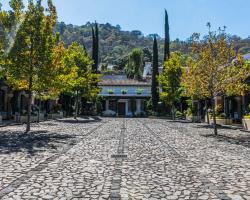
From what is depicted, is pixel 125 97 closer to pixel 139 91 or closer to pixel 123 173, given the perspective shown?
pixel 139 91

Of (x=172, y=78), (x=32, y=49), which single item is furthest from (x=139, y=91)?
(x=32, y=49)

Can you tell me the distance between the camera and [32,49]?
20.0 meters

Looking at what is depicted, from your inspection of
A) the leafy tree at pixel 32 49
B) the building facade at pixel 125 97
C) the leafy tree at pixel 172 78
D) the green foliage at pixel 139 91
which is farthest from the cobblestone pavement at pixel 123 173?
the green foliage at pixel 139 91

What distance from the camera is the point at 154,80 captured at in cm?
5512

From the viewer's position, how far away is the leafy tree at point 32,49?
1952 centimetres

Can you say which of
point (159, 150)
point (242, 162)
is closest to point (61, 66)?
point (159, 150)

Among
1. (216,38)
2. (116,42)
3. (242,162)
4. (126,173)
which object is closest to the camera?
(126,173)

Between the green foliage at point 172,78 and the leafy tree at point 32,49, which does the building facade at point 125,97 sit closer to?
the green foliage at point 172,78

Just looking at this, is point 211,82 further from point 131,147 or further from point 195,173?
point 195,173

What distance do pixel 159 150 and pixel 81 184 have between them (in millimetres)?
5808

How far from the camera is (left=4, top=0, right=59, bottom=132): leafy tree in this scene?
19516 mm

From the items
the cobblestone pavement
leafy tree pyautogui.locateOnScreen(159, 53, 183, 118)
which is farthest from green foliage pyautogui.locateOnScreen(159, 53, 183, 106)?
the cobblestone pavement

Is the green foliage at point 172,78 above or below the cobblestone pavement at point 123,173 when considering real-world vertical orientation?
above

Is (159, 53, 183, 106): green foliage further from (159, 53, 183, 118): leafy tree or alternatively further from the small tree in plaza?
the small tree in plaza
